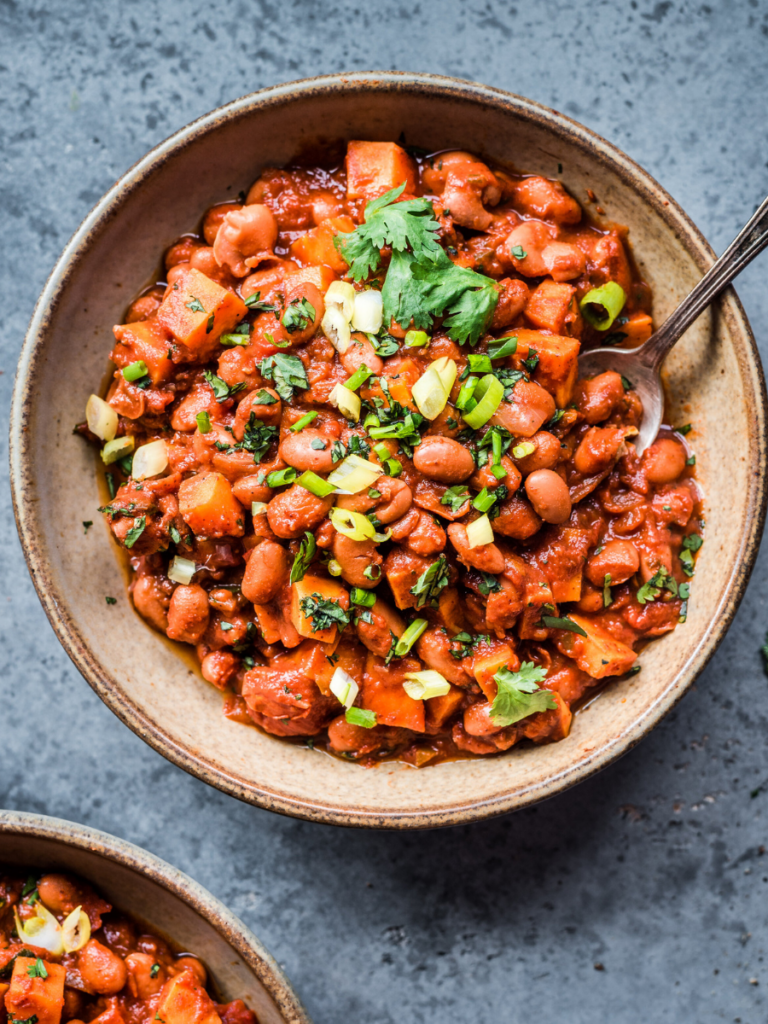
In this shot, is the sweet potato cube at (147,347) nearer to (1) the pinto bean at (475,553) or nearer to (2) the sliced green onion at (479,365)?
(2) the sliced green onion at (479,365)

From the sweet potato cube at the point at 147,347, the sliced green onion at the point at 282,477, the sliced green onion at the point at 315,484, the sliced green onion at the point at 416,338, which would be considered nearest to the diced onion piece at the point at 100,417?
the sweet potato cube at the point at 147,347

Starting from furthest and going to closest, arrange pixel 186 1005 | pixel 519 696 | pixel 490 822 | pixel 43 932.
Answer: pixel 490 822 < pixel 43 932 < pixel 186 1005 < pixel 519 696

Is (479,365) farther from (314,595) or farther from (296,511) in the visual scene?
(314,595)

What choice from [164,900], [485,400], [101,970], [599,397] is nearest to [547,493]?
[485,400]

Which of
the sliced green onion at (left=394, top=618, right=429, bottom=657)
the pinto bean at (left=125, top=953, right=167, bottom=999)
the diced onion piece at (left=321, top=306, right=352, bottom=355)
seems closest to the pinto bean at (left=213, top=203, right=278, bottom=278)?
the diced onion piece at (left=321, top=306, right=352, bottom=355)

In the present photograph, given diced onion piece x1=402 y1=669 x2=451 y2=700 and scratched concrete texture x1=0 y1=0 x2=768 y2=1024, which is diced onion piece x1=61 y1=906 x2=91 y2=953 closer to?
scratched concrete texture x1=0 y1=0 x2=768 y2=1024

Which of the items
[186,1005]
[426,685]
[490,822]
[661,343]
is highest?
[661,343]

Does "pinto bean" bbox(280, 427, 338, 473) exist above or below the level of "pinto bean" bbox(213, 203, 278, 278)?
below
